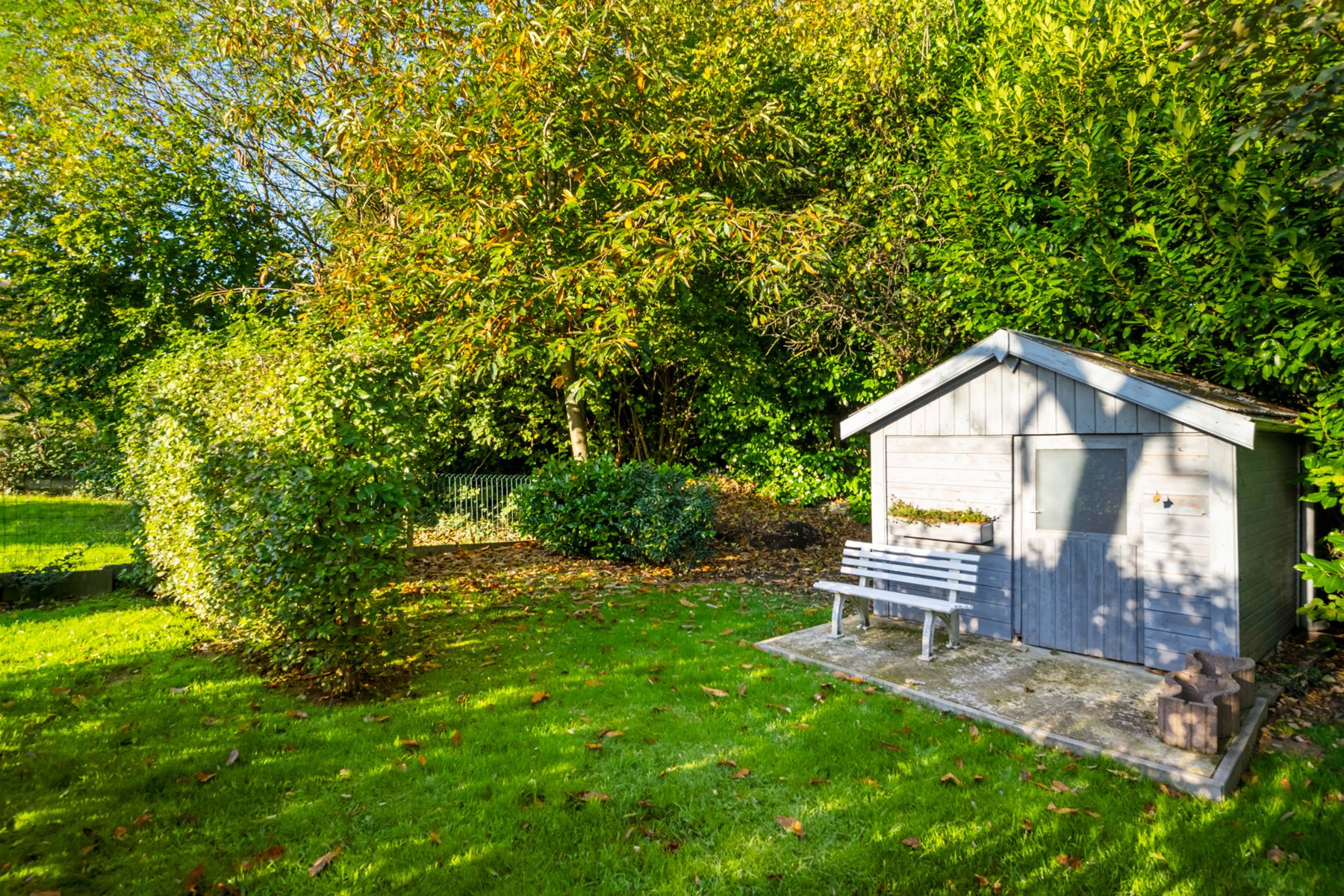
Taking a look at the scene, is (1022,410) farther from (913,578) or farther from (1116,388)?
(913,578)

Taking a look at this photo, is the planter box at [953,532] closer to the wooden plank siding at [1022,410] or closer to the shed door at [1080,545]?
the shed door at [1080,545]

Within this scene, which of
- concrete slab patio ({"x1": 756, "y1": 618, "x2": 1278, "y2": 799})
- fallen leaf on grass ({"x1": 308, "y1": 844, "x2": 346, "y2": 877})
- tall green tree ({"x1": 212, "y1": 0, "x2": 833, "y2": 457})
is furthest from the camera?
tall green tree ({"x1": 212, "y1": 0, "x2": 833, "y2": 457})

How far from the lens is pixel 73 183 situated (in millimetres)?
14047

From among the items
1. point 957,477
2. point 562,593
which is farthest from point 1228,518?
point 562,593

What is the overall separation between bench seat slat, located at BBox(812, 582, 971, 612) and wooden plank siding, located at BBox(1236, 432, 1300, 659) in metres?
2.27

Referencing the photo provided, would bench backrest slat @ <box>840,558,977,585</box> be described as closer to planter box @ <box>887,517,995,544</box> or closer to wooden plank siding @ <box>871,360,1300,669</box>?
planter box @ <box>887,517,995,544</box>

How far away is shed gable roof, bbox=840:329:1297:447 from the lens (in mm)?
5371

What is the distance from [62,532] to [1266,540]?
61.9 ft

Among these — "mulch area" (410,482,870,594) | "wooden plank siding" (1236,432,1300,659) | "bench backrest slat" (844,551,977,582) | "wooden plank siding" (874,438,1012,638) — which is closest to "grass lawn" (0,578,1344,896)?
"wooden plank siding" (1236,432,1300,659)

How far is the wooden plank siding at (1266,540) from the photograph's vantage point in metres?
5.79

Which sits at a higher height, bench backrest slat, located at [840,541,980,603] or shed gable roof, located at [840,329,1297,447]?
shed gable roof, located at [840,329,1297,447]

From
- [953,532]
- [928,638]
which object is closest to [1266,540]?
[953,532]

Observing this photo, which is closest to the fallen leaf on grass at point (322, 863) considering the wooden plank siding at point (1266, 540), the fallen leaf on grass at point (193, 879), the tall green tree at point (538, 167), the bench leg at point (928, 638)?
the fallen leaf on grass at point (193, 879)

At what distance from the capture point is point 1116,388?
5.88 m
